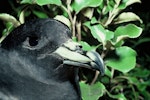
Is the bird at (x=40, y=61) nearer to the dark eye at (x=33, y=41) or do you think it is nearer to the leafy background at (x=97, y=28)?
the dark eye at (x=33, y=41)

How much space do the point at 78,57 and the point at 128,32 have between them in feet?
1.68

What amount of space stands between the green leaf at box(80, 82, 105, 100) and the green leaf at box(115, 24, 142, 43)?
10.2 inches

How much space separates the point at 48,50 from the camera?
2221 mm

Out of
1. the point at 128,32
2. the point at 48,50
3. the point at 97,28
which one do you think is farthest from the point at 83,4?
the point at 48,50

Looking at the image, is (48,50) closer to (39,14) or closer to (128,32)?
(128,32)

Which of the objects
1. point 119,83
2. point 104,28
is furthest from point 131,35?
point 119,83

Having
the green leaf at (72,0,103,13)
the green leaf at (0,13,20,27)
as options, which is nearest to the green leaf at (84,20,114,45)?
the green leaf at (72,0,103,13)

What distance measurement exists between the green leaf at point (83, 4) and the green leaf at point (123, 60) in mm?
304

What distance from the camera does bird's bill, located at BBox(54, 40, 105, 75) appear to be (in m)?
2.20

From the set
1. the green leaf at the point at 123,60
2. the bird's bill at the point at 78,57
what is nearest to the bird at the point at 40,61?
the bird's bill at the point at 78,57

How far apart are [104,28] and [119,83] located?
0.49 m

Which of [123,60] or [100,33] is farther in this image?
[123,60]

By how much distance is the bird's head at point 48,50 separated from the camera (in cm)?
221

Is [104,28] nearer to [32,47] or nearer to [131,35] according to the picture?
[131,35]
